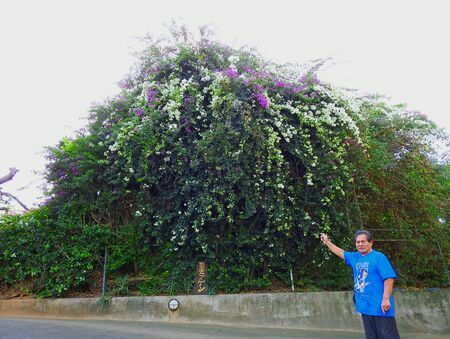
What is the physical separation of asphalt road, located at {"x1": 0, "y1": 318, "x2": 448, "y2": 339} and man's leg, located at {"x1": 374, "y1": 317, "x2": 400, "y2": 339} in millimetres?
1367

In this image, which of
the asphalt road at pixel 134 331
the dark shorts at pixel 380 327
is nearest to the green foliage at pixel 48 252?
the asphalt road at pixel 134 331

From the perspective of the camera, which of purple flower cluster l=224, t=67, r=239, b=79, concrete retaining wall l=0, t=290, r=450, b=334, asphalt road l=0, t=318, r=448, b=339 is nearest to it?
asphalt road l=0, t=318, r=448, b=339

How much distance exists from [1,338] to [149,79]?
4686 mm

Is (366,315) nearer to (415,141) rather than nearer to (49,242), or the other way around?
(415,141)

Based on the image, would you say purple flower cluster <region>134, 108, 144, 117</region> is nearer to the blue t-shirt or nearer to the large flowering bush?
the large flowering bush

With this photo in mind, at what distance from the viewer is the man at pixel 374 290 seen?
9.27 ft

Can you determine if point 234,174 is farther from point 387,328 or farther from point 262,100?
point 387,328

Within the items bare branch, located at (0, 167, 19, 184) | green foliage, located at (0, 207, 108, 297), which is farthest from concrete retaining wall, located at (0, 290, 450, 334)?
bare branch, located at (0, 167, 19, 184)

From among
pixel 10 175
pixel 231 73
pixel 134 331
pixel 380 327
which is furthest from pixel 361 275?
pixel 10 175

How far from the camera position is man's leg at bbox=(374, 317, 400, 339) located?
2805 millimetres

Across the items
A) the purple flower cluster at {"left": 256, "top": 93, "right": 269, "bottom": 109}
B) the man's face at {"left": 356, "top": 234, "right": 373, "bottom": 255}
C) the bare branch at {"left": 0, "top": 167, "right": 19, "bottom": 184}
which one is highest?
the bare branch at {"left": 0, "top": 167, "right": 19, "bottom": 184}

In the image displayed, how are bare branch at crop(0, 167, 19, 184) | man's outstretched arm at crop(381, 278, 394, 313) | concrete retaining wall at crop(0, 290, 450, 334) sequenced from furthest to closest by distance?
bare branch at crop(0, 167, 19, 184) → concrete retaining wall at crop(0, 290, 450, 334) → man's outstretched arm at crop(381, 278, 394, 313)

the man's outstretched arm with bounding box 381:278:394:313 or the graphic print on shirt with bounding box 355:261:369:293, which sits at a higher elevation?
the graphic print on shirt with bounding box 355:261:369:293

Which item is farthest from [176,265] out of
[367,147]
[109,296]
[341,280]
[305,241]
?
[367,147]
